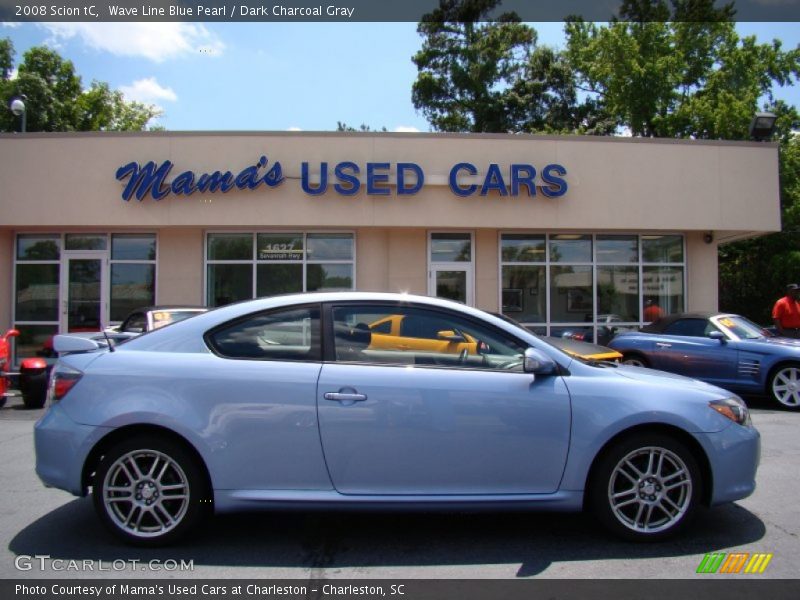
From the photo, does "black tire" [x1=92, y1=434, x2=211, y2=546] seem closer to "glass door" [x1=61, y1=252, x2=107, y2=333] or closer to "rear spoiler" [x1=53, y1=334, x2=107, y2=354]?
"rear spoiler" [x1=53, y1=334, x2=107, y2=354]

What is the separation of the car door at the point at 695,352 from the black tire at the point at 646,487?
6538 millimetres

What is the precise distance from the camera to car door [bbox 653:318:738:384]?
958cm

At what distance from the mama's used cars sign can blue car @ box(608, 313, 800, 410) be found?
15.6 feet

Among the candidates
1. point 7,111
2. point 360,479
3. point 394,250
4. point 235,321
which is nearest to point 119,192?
point 394,250

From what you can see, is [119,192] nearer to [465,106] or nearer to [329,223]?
[329,223]

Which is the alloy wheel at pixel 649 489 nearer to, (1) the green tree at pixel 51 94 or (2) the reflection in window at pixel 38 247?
(2) the reflection in window at pixel 38 247

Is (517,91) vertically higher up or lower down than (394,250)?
higher up

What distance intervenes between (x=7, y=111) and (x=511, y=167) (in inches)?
1207

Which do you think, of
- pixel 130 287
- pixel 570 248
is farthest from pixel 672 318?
pixel 130 287

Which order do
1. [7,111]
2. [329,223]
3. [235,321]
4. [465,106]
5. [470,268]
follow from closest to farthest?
[235,321], [329,223], [470,268], [7,111], [465,106]

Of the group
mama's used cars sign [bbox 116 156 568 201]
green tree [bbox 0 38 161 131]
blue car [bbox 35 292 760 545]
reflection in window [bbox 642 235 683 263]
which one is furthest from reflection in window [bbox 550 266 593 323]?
green tree [bbox 0 38 161 131]

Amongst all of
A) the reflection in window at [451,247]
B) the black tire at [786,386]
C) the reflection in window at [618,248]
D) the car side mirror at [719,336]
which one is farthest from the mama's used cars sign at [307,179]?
the black tire at [786,386]

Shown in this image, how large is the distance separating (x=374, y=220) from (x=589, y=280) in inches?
212

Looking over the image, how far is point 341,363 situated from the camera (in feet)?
12.5
